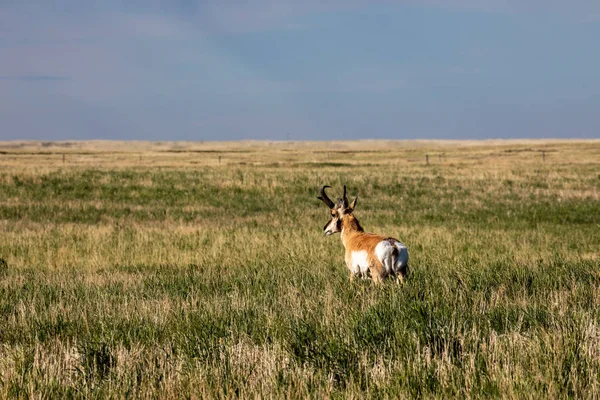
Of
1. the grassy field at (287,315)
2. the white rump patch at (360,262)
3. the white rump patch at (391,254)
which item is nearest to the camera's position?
the grassy field at (287,315)

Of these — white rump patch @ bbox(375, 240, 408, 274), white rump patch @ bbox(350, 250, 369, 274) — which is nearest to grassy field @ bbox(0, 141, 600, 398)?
white rump patch @ bbox(350, 250, 369, 274)

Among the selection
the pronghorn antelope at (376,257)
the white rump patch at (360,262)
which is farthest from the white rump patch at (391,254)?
the white rump patch at (360,262)

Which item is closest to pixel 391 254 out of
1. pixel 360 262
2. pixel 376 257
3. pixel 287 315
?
pixel 376 257

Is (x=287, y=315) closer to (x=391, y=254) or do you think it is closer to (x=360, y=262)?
(x=391, y=254)

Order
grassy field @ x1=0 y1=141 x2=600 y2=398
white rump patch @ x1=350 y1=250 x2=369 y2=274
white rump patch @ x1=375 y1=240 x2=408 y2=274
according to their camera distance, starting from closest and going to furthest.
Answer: grassy field @ x1=0 y1=141 x2=600 y2=398 → white rump patch @ x1=375 y1=240 x2=408 y2=274 → white rump patch @ x1=350 y1=250 x2=369 y2=274

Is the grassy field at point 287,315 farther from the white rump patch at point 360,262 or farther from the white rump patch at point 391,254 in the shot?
the white rump patch at point 391,254

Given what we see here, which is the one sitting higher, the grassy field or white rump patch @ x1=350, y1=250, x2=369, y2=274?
white rump patch @ x1=350, y1=250, x2=369, y2=274

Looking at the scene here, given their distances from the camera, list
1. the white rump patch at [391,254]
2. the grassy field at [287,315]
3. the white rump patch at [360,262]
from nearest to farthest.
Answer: the grassy field at [287,315]
the white rump patch at [391,254]
the white rump patch at [360,262]

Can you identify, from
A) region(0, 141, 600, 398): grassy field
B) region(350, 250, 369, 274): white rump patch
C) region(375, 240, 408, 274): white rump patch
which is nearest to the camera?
region(0, 141, 600, 398): grassy field

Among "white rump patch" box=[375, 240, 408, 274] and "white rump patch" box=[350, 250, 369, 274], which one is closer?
"white rump patch" box=[375, 240, 408, 274]

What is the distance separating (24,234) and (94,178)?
1978 cm

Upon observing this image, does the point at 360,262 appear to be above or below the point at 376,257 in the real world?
below

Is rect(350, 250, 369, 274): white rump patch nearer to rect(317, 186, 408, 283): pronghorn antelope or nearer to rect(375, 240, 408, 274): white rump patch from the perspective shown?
rect(317, 186, 408, 283): pronghorn antelope

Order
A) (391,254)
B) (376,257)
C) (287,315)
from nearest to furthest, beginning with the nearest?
(287,315) < (391,254) < (376,257)
